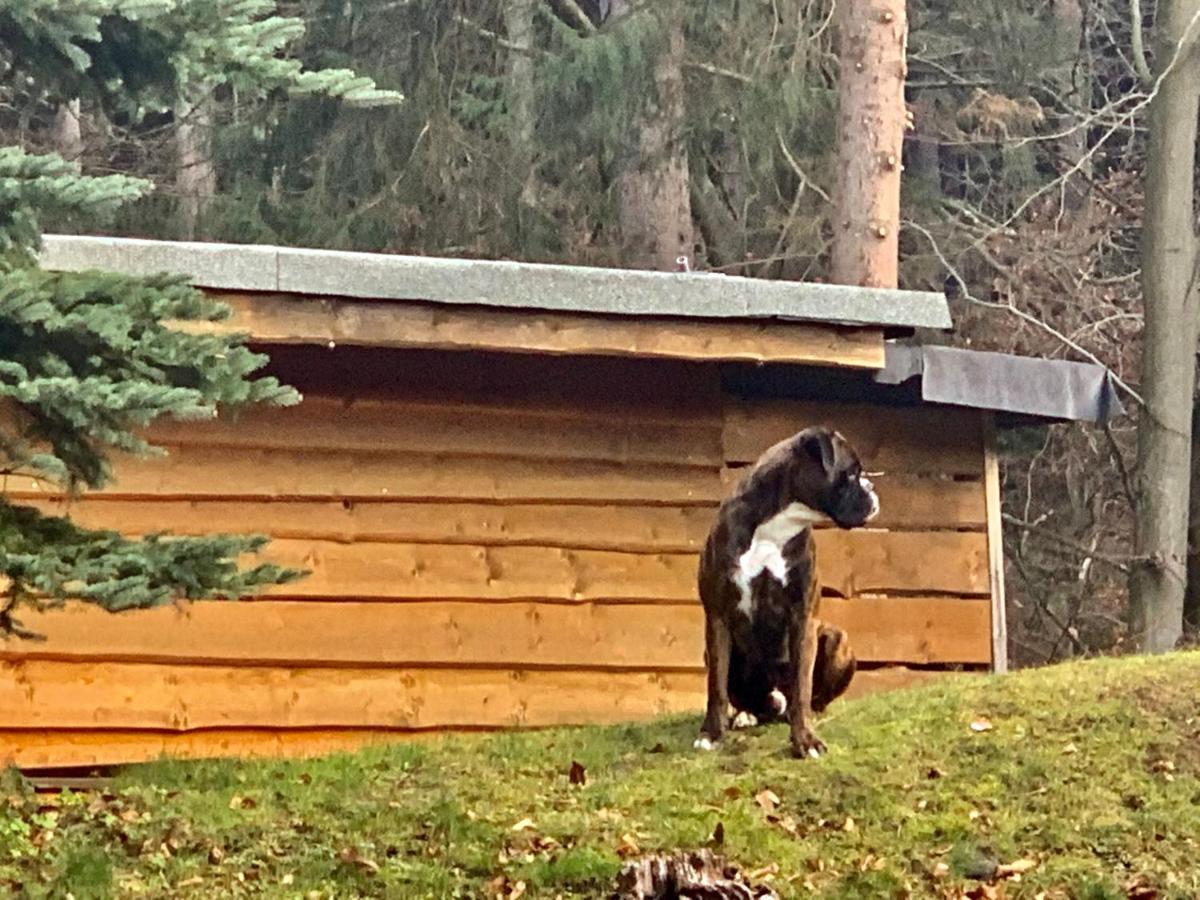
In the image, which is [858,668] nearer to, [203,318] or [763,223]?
[203,318]

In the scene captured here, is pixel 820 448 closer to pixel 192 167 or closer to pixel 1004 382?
pixel 1004 382

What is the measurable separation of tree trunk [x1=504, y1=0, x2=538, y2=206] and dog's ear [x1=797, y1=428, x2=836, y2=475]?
25.6 ft

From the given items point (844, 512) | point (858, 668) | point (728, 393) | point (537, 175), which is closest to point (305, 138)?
point (537, 175)

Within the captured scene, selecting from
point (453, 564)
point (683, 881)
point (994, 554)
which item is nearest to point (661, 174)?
point (994, 554)

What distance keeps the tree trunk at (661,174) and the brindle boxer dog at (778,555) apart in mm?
7247

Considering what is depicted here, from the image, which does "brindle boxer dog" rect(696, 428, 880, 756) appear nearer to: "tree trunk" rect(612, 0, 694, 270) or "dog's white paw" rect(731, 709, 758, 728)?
"dog's white paw" rect(731, 709, 758, 728)

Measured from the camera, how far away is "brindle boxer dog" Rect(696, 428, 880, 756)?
21.7ft

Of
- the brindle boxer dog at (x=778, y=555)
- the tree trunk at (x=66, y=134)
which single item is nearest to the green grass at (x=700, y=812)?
the brindle boxer dog at (x=778, y=555)

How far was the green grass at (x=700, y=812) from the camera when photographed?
5.19 meters

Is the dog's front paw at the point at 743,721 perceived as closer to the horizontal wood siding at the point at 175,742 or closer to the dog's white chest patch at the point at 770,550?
the dog's white chest patch at the point at 770,550

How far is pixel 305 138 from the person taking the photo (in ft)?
47.7

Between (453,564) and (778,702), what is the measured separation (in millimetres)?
2073

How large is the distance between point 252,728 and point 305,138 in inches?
301

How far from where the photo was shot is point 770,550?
21.7ft
